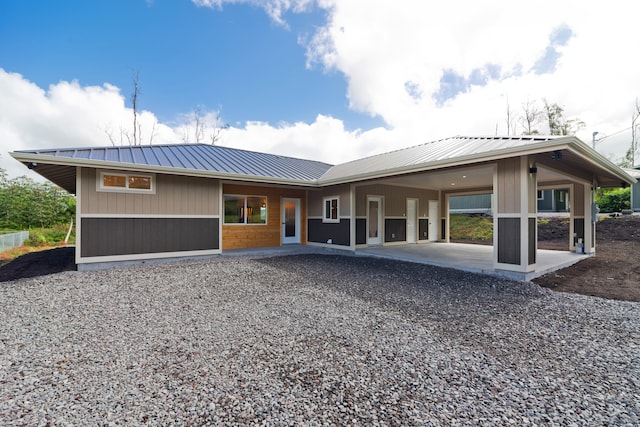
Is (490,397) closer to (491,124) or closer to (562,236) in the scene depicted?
(562,236)

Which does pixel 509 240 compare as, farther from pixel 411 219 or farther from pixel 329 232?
pixel 411 219

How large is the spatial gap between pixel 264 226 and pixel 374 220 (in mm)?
4049

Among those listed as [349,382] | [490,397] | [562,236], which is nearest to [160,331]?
[349,382]

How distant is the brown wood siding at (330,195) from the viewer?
912 cm

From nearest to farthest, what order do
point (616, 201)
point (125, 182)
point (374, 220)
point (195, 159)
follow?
1. point (125, 182)
2. point (195, 159)
3. point (374, 220)
4. point (616, 201)

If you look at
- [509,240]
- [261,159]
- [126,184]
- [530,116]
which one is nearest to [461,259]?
[509,240]

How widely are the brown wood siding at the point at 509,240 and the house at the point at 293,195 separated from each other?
2 cm

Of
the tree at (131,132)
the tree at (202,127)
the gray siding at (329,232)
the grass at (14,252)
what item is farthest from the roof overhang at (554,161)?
the tree at (131,132)

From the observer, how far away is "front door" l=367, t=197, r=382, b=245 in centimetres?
989

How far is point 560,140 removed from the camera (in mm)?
4383

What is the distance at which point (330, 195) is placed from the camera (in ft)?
32.1

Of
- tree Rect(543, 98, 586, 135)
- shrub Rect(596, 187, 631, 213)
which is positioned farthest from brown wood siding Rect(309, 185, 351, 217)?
tree Rect(543, 98, 586, 135)

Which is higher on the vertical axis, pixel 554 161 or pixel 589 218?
pixel 554 161

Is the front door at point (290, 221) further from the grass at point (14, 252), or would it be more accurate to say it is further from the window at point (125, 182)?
the grass at point (14, 252)
